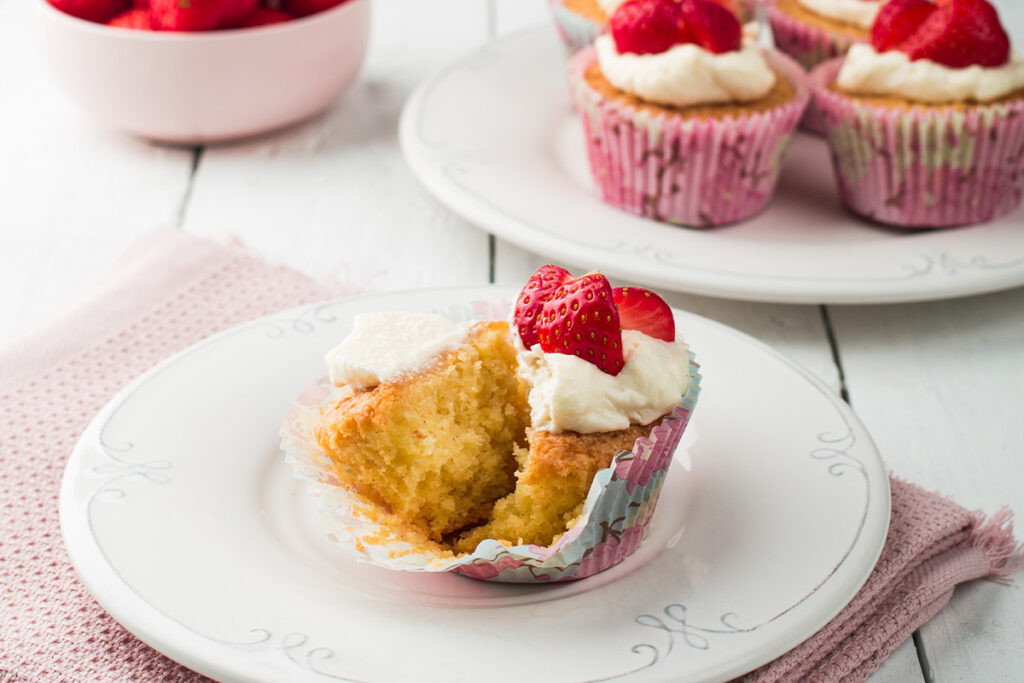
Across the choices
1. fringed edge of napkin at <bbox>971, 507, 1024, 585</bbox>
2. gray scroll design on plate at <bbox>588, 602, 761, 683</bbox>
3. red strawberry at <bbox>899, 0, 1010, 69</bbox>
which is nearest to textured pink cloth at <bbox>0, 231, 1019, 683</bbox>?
fringed edge of napkin at <bbox>971, 507, 1024, 585</bbox>

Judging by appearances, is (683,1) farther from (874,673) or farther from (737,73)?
(874,673)

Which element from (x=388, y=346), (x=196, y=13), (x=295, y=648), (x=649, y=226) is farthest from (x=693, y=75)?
(x=295, y=648)

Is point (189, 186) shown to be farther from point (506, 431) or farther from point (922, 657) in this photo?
point (922, 657)

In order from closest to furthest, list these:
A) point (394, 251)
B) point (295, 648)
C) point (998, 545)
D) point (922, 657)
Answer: point (295, 648) < point (922, 657) < point (998, 545) < point (394, 251)

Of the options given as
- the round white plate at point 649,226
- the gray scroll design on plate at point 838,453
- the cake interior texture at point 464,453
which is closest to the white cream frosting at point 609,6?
the round white plate at point 649,226

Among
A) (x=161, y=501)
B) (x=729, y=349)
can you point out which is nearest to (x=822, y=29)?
(x=729, y=349)

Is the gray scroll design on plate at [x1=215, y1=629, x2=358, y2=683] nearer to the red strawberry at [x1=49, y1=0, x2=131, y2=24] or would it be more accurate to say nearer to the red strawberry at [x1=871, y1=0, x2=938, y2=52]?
the red strawberry at [x1=871, y1=0, x2=938, y2=52]
